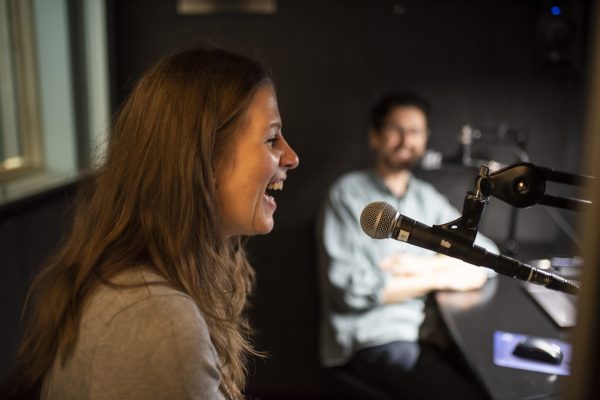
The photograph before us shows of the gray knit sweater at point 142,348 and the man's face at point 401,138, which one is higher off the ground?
the man's face at point 401,138

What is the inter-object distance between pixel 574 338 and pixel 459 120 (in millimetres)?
2564

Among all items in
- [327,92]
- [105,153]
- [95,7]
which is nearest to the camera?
[105,153]

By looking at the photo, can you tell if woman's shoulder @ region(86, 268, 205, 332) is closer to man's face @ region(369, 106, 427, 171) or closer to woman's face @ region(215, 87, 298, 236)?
woman's face @ region(215, 87, 298, 236)

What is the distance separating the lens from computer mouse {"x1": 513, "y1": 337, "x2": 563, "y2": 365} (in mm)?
1519

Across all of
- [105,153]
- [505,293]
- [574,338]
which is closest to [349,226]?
[505,293]

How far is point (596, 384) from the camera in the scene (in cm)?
42

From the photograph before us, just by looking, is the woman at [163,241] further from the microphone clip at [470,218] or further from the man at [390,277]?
the man at [390,277]

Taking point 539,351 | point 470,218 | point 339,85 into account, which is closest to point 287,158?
point 470,218

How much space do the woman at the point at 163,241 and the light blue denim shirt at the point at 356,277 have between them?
3.54 ft

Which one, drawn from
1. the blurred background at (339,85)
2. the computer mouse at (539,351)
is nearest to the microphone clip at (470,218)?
the computer mouse at (539,351)

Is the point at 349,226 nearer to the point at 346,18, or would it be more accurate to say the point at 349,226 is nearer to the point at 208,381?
the point at 346,18

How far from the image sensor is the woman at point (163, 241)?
0.90m

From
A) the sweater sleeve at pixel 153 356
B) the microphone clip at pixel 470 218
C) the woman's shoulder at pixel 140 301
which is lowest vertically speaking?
the sweater sleeve at pixel 153 356

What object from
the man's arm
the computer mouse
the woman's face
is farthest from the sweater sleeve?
the man's arm
